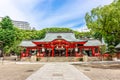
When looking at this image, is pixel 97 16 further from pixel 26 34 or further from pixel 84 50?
pixel 26 34

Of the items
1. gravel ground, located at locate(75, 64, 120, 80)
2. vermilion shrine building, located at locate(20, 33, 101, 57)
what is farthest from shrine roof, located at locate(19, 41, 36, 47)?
gravel ground, located at locate(75, 64, 120, 80)

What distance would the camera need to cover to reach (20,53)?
48.3 meters

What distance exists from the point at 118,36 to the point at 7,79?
53.7 feet

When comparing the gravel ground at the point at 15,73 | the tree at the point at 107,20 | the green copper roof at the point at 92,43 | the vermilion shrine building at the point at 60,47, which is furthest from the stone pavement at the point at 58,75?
the green copper roof at the point at 92,43

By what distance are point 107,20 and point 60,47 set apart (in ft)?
81.8

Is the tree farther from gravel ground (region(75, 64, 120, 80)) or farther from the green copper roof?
the green copper roof

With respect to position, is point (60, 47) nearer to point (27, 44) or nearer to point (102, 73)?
point (27, 44)

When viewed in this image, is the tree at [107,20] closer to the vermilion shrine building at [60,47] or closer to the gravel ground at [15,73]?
the gravel ground at [15,73]

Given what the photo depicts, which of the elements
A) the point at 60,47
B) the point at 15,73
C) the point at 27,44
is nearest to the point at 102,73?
the point at 15,73

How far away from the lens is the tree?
905 inches

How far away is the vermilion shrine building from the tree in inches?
812

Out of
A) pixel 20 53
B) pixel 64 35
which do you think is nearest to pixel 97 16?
pixel 20 53

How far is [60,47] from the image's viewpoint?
48.4 metres

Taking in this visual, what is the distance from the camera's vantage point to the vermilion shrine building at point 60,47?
158ft
